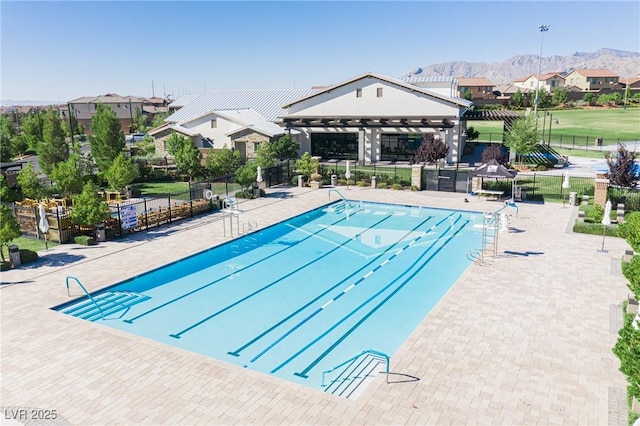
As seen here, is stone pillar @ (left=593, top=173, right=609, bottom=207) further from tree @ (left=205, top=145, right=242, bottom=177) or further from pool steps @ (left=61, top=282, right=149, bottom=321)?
tree @ (left=205, top=145, right=242, bottom=177)

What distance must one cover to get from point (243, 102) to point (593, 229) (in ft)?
145

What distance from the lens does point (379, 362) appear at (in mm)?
12289

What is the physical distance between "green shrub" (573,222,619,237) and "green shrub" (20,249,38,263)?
23510 mm

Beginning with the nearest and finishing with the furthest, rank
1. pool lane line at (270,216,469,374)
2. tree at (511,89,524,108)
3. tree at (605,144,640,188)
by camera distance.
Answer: pool lane line at (270,216,469,374) < tree at (605,144,640,188) < tree at (511,89,524,108)

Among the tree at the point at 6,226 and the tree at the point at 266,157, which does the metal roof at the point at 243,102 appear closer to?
the tree at the point at 266,157

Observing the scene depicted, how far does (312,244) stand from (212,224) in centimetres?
573

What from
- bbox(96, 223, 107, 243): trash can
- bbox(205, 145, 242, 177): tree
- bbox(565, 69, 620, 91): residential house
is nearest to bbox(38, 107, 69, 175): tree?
bbox(205, 145, 242, 177): tree

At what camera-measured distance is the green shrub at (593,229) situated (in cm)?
2191

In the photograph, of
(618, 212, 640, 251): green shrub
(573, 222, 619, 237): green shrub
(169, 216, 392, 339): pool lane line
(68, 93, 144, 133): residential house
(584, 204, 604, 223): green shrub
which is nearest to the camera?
(618, 212, 640, 251): green shrub

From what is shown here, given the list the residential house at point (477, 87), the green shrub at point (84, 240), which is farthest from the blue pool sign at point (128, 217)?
the residential house at point (477, 87)

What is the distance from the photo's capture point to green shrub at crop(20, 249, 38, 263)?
18.6 meters

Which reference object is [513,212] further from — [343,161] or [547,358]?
[343,161]

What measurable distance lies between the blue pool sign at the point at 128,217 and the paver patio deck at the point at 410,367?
198 inches

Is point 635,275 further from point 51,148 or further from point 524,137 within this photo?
point 51,148
